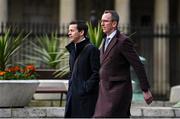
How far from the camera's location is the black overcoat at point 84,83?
6992 millimetres

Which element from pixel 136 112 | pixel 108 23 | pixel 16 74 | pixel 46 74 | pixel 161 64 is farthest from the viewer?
pixel 161 64

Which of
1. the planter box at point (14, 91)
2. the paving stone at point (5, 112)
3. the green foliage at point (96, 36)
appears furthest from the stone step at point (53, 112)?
the green foliage at point (96, 36)

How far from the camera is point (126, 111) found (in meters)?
6.66

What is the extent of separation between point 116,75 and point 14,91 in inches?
146

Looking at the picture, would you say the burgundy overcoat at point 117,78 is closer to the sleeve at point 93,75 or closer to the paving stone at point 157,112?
the sleeve at point 93,75

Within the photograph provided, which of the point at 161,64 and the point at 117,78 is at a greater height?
the point at 117,78

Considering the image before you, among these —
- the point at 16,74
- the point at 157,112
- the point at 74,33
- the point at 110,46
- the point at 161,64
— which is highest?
the point at 74,33

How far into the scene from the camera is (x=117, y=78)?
662cm

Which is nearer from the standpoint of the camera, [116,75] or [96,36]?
[116,75]

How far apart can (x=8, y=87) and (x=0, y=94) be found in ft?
0.58

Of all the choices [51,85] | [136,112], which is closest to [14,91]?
[136,112]

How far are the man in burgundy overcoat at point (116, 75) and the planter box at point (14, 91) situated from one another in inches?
137

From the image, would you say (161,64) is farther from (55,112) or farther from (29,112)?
(29,112)

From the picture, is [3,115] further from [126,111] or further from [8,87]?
[126,111]
